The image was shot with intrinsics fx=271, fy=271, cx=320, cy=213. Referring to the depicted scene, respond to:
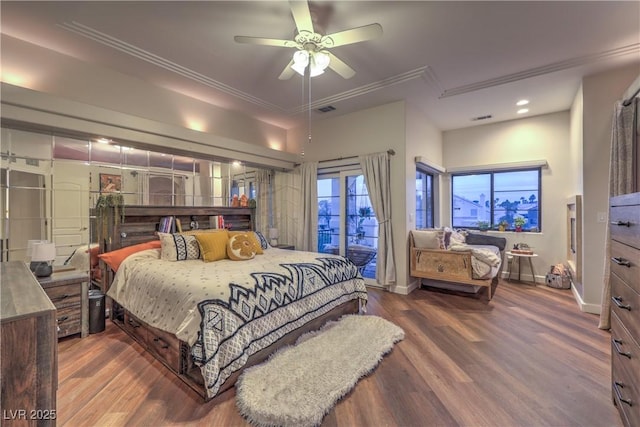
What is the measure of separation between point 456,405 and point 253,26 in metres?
3.48

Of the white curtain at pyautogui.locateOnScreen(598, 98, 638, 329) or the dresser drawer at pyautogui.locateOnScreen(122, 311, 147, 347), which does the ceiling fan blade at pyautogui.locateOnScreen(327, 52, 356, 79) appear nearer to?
the white curtain at pyautogui.locateOnScreen(598, 98, 638, 329)

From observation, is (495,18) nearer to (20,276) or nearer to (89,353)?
(20,276)

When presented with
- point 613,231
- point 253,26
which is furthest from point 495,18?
point 253,26

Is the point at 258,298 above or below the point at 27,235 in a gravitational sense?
below

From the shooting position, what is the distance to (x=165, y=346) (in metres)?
2.18

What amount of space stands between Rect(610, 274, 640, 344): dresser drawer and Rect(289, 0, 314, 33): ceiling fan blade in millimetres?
2629

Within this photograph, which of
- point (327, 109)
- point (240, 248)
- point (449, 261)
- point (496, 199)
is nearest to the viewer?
point (240, 248)

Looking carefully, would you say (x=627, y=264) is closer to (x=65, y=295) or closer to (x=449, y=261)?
(x=449, y=261)

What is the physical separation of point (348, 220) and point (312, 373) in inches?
122

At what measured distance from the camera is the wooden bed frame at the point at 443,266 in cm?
383

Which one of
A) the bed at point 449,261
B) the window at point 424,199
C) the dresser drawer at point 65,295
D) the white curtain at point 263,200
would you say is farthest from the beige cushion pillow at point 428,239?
the dresser drawer at point 65,295

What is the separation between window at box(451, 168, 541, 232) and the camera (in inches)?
197

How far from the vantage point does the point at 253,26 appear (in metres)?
2.57

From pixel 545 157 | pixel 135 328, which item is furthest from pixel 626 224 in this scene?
pixel 545 157
